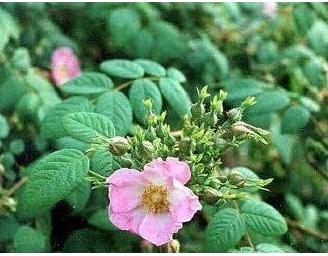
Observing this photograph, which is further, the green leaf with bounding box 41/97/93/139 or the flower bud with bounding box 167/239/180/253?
the green leaf with bounding box 41/97/93/139

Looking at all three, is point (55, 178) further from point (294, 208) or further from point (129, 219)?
point (294, 208)

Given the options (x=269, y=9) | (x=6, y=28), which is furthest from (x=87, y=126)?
(x=269, y=9)

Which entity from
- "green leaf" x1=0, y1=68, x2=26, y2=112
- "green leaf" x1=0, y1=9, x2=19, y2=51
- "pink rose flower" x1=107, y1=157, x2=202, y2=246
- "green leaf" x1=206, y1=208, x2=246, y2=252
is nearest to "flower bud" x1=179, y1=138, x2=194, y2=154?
"pink rose flower" x1=107, y1=157, x2=202, y2=246

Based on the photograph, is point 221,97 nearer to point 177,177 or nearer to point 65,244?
point 177,177

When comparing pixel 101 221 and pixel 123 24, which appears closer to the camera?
pixel 101 221

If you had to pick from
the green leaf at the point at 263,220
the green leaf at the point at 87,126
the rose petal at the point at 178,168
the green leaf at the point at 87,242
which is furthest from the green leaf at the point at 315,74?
the rose petal at the point at 178,168

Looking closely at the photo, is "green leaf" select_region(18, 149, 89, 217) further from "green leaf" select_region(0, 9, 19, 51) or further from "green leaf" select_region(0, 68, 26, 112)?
"green leaf" select_region(0, 9, 19, 51)
